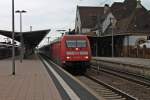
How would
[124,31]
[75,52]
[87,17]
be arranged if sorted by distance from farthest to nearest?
[87,17], [124,31], [75,52]

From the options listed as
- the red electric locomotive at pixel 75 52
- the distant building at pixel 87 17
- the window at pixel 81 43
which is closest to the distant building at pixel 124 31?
the distant building at pixel 87 17

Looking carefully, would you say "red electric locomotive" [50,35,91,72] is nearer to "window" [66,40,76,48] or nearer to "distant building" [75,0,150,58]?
"window" [66,40,76,48]

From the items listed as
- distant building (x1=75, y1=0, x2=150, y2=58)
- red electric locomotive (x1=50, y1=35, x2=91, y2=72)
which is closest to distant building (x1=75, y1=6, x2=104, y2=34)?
distant building (x1=75, y1=0, x2=150, y2=58)

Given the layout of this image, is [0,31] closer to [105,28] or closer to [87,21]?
[105,28]

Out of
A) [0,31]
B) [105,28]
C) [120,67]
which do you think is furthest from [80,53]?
[105,28]

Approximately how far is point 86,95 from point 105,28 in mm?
93774

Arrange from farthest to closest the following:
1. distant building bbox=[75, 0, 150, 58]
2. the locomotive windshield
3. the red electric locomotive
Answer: distant building bbox=[75, 0, 150, 58] → the locomotive windshield → the red electric locomotive

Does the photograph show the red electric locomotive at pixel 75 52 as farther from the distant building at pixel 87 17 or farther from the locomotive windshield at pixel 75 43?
the distant building at pixel 87 17

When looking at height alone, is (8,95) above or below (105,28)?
below

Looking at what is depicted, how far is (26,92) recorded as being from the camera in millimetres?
15172

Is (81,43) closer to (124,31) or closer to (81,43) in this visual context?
(81,43)

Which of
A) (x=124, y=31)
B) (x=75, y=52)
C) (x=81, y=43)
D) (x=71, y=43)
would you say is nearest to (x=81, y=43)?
(x=81, y=43)

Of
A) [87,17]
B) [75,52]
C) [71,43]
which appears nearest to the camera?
[75,52]

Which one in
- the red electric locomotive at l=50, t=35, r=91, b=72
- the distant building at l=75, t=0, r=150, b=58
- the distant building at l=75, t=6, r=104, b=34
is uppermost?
the distant building at l=75, t=6, r=104, b=34
